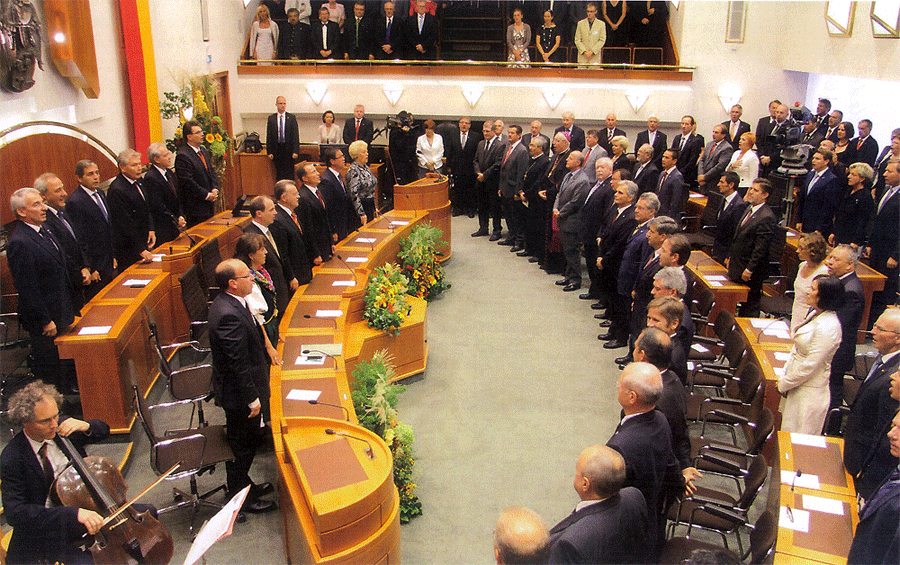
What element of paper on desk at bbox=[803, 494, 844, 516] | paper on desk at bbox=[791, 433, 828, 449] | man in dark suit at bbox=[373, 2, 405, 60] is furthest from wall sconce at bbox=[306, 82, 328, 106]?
paper on desk at bbox=[803, 494, 844, 516]

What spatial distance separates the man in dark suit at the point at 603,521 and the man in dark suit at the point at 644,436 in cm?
40

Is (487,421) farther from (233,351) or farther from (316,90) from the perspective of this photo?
(316,90)

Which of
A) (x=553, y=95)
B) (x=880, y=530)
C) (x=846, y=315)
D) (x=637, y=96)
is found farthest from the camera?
(x=553, y=95)

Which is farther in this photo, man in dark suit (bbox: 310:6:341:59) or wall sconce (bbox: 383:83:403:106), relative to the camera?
wall sconce (bbox: 383:83:403:106)

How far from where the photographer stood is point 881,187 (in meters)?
8.48

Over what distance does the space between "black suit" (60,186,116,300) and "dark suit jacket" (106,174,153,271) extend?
0.25 metres

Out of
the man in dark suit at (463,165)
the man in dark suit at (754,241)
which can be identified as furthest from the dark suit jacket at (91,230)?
the man in dark suit at (463,165)

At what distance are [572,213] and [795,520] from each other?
5.82 metres

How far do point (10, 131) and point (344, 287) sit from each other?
3.42 metres

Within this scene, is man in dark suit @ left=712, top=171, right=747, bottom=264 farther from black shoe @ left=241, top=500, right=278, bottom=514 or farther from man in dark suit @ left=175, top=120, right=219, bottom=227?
man in dark suit @ left=175, top=120, right=219, bottom=227

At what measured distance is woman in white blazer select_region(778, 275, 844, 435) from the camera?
450 centimetres

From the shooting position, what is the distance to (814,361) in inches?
178

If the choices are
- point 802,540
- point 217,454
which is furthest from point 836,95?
point 217,454

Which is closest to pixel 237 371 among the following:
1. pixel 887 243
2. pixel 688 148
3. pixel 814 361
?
pixel 814 361
